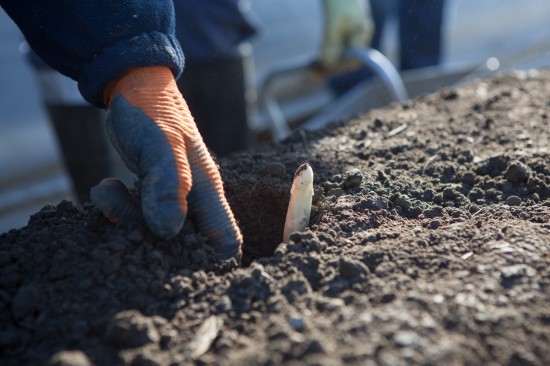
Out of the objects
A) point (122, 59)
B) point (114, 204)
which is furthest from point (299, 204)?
point (122, 59)

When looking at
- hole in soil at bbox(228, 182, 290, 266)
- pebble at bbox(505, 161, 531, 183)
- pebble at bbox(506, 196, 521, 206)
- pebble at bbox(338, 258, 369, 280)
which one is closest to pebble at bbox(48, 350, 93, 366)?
pebble at bbox(338, 258, 369, 280)

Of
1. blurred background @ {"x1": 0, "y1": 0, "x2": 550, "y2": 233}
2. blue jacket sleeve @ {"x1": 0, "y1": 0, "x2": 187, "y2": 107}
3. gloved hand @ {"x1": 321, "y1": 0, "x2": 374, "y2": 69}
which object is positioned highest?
blue jacket sleeve @ {"x1": 0, "y1": 0, "x2": 187, "y2": 107}

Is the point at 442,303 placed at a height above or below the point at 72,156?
above

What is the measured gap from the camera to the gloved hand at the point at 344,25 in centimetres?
325

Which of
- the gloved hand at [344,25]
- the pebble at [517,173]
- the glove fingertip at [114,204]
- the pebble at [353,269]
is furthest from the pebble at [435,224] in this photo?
the gloved hand at [344,25]

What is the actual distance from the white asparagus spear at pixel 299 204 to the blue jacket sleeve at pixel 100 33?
0.47 metres

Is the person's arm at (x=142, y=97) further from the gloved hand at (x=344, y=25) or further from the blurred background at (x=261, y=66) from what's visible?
Result: the gloved hand at (x=344, y=25)

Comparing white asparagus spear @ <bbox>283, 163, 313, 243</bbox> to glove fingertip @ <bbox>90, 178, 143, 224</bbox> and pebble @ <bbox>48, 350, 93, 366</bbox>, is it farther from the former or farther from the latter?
pebble @ <bbox>48, 350, 93, 366</bbox>

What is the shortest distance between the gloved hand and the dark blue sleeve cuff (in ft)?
5.85

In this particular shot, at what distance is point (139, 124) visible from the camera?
1351 mm

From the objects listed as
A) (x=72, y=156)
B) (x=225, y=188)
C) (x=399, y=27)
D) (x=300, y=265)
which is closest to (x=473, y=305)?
(x=300, y=265)

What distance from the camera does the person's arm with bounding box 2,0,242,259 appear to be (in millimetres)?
1280

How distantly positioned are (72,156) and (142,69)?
1.88m

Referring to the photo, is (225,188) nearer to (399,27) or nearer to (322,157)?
(322,157)
